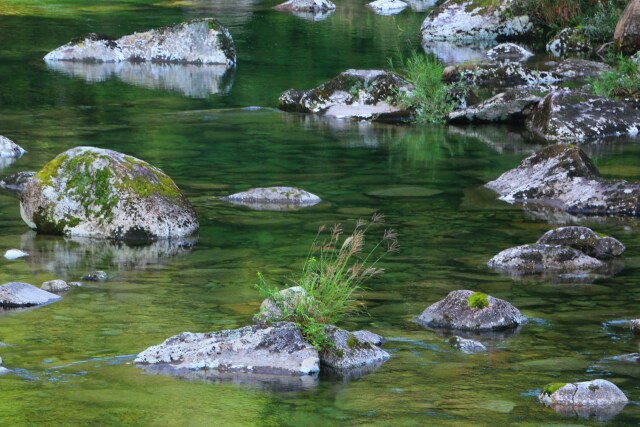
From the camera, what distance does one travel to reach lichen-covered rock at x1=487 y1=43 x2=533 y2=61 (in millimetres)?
27406

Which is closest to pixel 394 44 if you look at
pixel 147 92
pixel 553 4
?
pixel 553 4

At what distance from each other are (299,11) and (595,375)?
3321 cm

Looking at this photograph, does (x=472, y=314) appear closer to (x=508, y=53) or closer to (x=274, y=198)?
(x=274, y=198)

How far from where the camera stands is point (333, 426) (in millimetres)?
6512

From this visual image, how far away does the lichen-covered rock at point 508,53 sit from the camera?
27.4 metres

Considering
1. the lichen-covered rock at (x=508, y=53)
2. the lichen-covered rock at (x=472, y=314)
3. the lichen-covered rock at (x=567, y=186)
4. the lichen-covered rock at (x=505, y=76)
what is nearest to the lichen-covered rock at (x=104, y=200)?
the lichen-covered rock at (x=472, y=314)

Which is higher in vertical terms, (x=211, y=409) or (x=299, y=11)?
(x=211, y=409)

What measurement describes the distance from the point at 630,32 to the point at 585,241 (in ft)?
47.7

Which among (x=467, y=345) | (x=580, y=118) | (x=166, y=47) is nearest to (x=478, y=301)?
(x=467, y=345)

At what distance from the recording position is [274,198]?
12977 millimetres

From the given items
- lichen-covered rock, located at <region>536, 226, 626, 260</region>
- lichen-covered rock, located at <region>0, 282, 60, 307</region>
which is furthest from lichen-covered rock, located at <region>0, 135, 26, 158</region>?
lichen-covered rock, located at <region>536, 226, 626, 260</region>

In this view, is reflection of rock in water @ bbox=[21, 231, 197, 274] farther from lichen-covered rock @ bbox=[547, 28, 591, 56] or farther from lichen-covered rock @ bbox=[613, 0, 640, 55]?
lichen-covered rock @ bbox=[547, 28, 591, 56]

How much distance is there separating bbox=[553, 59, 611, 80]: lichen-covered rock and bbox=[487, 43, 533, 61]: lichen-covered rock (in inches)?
129

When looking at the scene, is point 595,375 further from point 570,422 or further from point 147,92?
point 147,92
